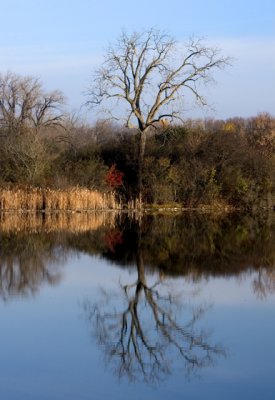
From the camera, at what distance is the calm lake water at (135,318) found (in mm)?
7012

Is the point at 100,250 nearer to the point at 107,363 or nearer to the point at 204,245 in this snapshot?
the point at 204,245

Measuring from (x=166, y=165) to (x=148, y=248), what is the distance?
17.5 m

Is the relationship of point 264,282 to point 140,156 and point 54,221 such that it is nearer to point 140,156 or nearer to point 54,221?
point 54,221

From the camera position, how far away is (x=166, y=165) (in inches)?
1401

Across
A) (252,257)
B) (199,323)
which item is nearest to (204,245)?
(252,257)

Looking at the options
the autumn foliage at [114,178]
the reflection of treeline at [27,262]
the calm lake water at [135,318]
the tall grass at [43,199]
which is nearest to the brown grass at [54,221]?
the tall grass at [43,199]

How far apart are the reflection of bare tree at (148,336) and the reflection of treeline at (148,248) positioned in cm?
206

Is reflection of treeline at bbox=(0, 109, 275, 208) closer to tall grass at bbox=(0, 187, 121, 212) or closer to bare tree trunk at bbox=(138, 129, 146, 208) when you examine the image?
bare tree trunk at bbox=(138, 129, 146, 208)

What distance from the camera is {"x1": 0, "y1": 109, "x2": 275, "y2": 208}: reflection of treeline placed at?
3341 centimetres

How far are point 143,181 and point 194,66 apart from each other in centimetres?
665

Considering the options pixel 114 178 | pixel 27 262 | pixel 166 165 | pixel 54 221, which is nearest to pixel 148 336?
pixel 27 262

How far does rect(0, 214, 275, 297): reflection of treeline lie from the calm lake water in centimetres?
4

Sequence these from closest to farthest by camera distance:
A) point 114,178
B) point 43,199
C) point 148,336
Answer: point 148,336 → point 43,199 → point 114,178

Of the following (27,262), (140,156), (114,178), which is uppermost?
(140,156)
